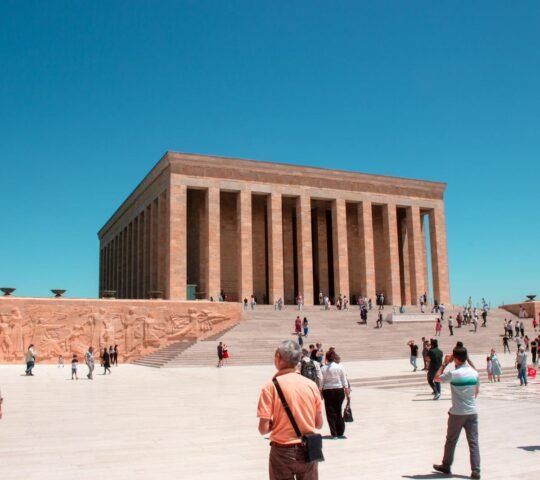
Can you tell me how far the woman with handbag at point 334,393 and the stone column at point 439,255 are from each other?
114 ft

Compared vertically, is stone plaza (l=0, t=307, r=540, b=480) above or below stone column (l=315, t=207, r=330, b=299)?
below

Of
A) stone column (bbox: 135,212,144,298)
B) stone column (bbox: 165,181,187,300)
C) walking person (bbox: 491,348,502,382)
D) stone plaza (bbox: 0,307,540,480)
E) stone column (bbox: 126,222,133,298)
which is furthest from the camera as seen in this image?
stone column (bbox: 126,222,133,298)

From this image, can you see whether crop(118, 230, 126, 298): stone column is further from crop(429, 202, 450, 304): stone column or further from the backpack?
the backpack

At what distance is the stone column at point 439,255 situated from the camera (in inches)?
1636

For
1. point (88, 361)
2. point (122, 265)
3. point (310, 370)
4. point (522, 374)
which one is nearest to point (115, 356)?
point (88, 361)

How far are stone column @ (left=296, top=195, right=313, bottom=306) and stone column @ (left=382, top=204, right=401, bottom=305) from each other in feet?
20.5

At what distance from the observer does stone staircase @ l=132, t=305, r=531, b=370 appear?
23516 mm

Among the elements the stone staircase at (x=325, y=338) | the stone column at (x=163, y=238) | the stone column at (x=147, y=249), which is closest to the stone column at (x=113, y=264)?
the stone column at (x=147, y=249)

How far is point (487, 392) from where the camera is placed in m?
13.5

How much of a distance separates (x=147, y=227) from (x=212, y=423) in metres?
34.4

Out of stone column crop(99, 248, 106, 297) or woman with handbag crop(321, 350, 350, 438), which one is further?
stone column crop(99, 248, 106, 297)

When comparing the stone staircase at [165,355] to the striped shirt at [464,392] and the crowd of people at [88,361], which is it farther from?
the striped shirt at [464,392]

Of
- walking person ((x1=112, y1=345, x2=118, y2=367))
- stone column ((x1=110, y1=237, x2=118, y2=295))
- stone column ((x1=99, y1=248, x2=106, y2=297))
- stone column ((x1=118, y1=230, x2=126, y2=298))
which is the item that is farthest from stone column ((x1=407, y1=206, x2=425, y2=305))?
stone column ((x1=99, y1=248, x2=106, y2=297))

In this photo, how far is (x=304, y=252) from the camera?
3794 cm
